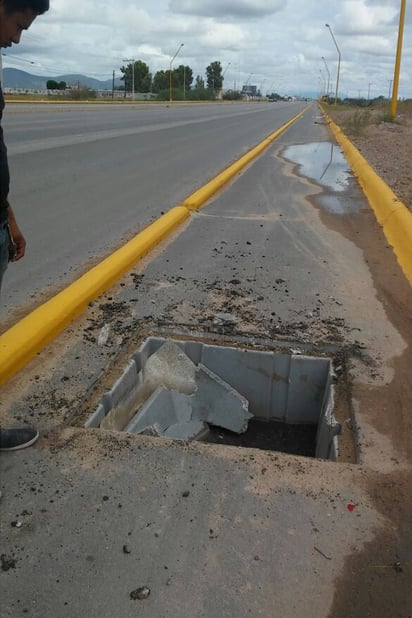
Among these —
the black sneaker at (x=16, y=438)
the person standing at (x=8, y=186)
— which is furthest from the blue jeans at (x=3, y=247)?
the black sneaker at (x=16, y=438)

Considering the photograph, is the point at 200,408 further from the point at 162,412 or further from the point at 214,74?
the point at 214,74

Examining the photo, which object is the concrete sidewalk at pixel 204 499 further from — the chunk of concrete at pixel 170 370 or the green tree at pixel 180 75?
the green tree at pixel 180 75

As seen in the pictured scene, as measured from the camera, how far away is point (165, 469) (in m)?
2.55

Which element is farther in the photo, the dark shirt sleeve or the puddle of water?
the puddle of water

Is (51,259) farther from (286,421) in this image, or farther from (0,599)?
(0,599)

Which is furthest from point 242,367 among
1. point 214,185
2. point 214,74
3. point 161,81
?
point 214,74

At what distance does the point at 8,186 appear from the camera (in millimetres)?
2281

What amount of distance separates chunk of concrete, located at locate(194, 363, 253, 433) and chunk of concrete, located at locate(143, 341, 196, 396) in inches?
2.6

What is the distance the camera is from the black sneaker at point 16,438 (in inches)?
103

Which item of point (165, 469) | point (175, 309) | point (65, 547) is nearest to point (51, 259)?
point (175, 309)

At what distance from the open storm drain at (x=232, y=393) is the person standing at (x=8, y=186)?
94cm

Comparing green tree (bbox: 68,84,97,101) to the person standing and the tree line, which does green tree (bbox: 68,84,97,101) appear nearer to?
the tree line

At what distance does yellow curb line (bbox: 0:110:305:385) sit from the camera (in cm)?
347

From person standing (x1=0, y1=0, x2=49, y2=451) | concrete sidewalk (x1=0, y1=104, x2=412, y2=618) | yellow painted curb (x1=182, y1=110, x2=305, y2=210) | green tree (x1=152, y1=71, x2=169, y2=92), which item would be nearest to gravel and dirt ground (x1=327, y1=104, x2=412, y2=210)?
yellow painted curb (x1=182, y1=110, x2=305, y2=210)
